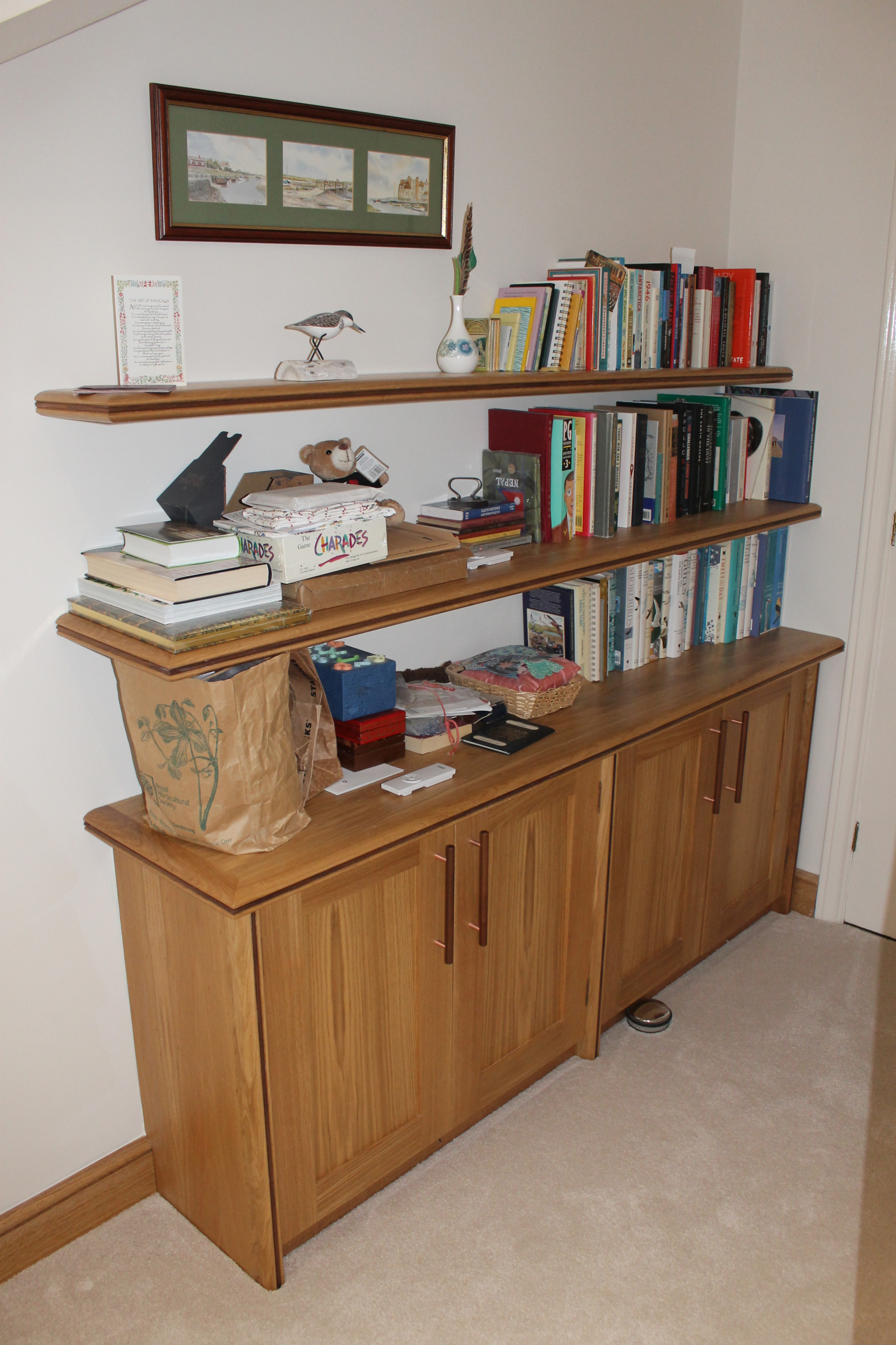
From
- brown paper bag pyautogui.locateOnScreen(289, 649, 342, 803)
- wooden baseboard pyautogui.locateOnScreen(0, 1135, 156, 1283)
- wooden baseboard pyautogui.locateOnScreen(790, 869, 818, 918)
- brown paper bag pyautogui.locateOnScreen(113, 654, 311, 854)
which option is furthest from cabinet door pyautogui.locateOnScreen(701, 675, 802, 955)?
wooden baseboard pyautogui.locateOnScreen(0, 1135, 156, 1283)

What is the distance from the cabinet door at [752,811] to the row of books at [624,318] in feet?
2.78

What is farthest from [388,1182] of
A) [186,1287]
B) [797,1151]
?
[797,1151]

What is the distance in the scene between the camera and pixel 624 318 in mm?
2314

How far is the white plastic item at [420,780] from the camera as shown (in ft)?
6.23

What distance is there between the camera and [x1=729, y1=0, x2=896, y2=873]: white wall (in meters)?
2.56

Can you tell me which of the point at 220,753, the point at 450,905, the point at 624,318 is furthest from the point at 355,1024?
the point at 624,318

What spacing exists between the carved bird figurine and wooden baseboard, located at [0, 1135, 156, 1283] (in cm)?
153

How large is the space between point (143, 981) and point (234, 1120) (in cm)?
31

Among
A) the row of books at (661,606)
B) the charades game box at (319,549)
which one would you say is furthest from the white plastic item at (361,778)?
the row of books at (661,606)

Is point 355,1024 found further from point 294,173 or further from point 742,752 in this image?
point 294,173

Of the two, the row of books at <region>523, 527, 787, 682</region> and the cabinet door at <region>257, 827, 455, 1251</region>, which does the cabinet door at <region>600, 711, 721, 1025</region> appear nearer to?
the row of books at <region>523, 527, 787, 682</region>

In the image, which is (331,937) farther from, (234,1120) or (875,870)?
(875,870)

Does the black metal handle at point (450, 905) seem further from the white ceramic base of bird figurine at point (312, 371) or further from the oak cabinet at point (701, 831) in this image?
the white ceramic base of bird figurine at point (312, 371)

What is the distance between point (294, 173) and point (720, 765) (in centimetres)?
157
